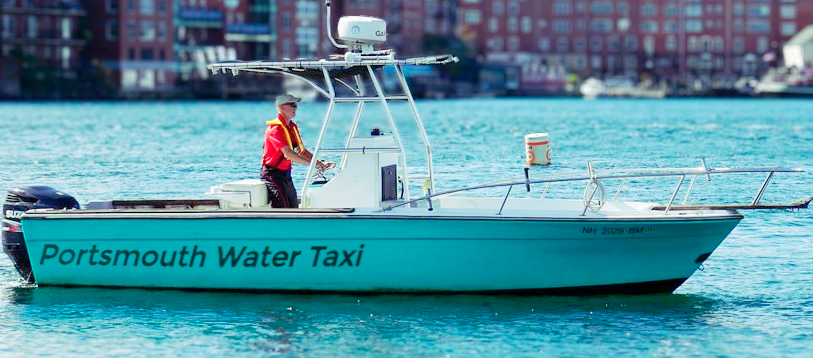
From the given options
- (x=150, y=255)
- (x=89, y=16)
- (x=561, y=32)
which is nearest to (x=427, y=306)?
(x=150, y=255)

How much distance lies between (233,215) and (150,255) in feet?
3.89

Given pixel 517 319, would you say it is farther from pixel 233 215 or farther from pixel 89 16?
pixel 89 16

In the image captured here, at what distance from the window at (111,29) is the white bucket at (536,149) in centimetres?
8851

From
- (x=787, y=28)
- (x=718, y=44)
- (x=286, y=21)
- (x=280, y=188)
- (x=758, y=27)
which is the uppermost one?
(x=286, y=21)

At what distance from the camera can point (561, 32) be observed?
17912 cm

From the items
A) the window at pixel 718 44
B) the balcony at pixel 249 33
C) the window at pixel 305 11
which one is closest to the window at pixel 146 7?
the balcony at pixel 249 33

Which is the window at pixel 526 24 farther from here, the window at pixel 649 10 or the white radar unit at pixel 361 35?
the white radar unit at pixel 361 35

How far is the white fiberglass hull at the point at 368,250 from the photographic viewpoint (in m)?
15.4

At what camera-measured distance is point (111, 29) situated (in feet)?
384

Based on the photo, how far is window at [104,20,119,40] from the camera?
117 m

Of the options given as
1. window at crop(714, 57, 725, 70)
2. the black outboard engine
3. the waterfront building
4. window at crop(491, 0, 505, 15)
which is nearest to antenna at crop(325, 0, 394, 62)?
the black outboard engine

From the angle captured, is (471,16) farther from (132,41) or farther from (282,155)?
(282,155)

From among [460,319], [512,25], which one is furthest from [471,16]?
[460,319]

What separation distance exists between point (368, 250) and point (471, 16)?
539 ft
